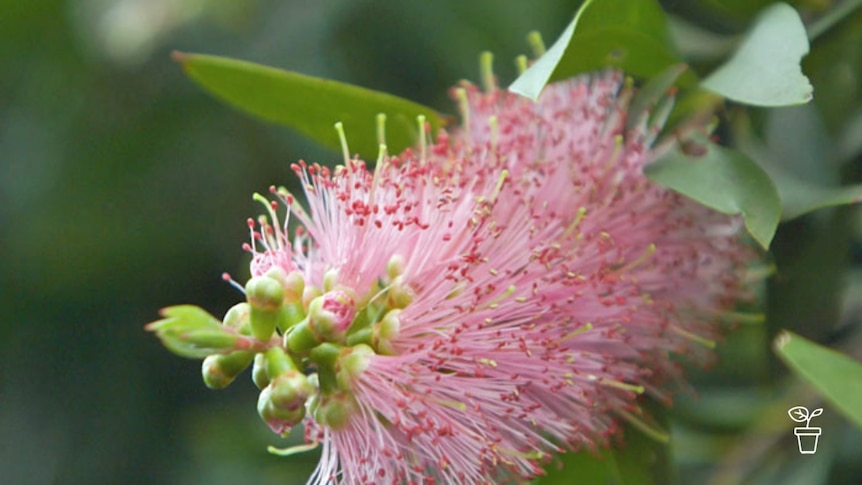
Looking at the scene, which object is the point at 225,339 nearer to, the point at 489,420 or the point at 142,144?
the point at 489,420

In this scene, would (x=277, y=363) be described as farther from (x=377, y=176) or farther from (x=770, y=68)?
(x=770, y=68)

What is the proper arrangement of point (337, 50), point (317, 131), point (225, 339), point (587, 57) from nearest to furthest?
point (225, 339)
point (587, 57)
point (317, 131)
point (337, 50)

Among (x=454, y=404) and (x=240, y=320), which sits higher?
(x=240, y=320)

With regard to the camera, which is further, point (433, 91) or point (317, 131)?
point (433, 91)

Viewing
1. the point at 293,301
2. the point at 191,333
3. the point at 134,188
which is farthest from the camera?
the point at 134,188

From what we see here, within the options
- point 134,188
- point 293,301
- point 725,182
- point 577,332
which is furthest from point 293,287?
point 134,188

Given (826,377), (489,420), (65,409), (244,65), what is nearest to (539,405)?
(489,420)

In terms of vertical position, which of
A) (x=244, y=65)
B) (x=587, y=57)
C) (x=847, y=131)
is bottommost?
(x=847, y=131)

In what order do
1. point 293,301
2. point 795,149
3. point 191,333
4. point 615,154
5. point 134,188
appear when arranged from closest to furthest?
point 191,333 → point 293,301 → point 615,154 → point 795,149 → point 134,188
